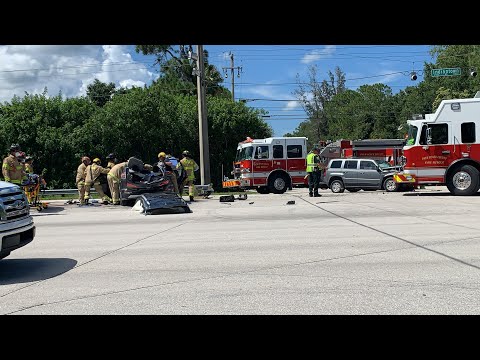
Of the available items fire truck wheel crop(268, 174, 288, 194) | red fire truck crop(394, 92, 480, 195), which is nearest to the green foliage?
fire truck wheel crop(268, 174, 288, 194)

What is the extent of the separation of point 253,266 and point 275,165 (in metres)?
18.4

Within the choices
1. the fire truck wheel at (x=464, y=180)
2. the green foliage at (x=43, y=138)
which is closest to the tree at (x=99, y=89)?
the green foliage at (x=43, y=138)

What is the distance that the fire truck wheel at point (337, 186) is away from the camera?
1017 inches

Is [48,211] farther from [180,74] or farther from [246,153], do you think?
[180,74]

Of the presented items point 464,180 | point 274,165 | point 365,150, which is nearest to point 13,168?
point 274,165

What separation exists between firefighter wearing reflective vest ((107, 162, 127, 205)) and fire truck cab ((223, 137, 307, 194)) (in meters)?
8.23

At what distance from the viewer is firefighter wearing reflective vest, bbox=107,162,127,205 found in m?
19.0

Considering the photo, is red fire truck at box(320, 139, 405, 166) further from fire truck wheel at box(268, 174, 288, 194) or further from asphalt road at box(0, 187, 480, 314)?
asphalt road at box(0, 187, 480, 314)
